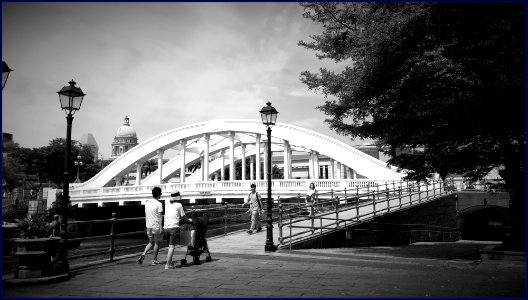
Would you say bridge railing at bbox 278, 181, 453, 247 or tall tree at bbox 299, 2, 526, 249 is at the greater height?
tall tree at bbox 299, 2, 526, 249

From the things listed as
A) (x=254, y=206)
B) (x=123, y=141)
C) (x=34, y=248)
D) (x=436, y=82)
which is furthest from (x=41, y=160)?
(x=123, y=141)

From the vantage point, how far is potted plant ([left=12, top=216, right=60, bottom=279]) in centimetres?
648

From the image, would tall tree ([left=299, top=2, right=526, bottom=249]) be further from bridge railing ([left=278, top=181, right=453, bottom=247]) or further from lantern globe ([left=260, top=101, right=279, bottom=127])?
bridge railing ([left=278, top=181, right=453, bottom=247])

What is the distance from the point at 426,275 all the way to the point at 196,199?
29769 millimetres

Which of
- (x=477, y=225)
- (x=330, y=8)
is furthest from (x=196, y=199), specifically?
(x=330, y=8)

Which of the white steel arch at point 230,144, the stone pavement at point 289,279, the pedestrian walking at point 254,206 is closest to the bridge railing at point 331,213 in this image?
the pedestrian walking at point 254,206

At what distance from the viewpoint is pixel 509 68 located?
26.4ft

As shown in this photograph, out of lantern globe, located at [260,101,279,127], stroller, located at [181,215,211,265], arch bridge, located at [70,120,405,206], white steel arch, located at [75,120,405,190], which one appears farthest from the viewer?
white steel arch, located at [75,120,405,190]

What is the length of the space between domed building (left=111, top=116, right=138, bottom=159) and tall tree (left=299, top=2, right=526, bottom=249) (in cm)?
12372

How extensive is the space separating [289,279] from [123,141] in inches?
5109

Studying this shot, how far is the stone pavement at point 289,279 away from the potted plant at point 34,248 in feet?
1.10

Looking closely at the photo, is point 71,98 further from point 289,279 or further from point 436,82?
point 436,82

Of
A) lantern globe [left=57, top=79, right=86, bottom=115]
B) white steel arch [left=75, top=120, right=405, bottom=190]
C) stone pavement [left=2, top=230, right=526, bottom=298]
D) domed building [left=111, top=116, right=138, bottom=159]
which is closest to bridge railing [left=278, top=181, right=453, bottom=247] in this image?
stone pavement [left=2, top=230, right=526, bottom=298]

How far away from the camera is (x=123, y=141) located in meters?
128
